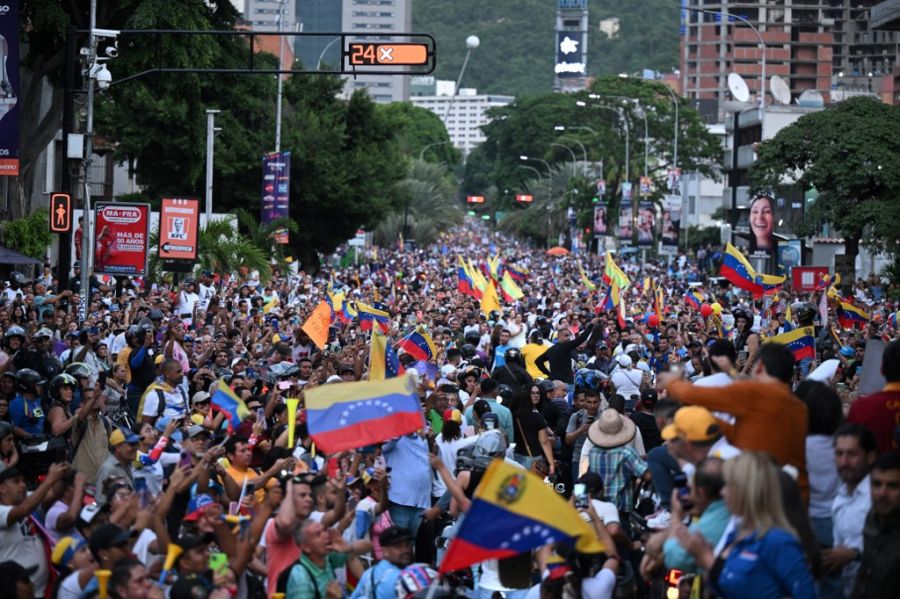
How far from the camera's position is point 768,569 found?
682cm

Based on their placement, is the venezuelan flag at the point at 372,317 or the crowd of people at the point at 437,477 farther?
the venezuelan flag at the point at 372,317

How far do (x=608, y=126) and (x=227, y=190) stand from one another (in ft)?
179

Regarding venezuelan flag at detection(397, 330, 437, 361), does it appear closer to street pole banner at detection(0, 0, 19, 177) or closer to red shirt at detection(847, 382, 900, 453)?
street pole banner at detection(0, 0, 19, 177)

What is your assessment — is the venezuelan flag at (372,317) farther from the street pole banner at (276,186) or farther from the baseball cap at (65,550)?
the street pole banner at (276,186)

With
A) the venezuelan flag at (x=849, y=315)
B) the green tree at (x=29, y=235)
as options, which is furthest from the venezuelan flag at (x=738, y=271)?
the green tree at (x=29, y=235)

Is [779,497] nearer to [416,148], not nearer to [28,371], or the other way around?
[28,371]

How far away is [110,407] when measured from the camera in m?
15.2

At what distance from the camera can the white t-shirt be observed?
890cm

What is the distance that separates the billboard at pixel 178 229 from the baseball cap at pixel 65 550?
2125 centimetres

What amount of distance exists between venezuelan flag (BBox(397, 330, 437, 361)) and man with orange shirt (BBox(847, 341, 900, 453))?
11.2 metres

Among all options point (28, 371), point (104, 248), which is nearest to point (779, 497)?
point (28, 371)

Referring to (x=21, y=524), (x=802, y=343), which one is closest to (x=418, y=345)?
(x=802, y=343)

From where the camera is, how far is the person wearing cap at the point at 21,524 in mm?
8867

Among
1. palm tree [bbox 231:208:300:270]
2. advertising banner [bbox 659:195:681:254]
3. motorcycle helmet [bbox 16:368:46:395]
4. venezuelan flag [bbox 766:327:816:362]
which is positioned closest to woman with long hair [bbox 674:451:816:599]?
motorcycle helmet [bbox 16:368:46:395]
